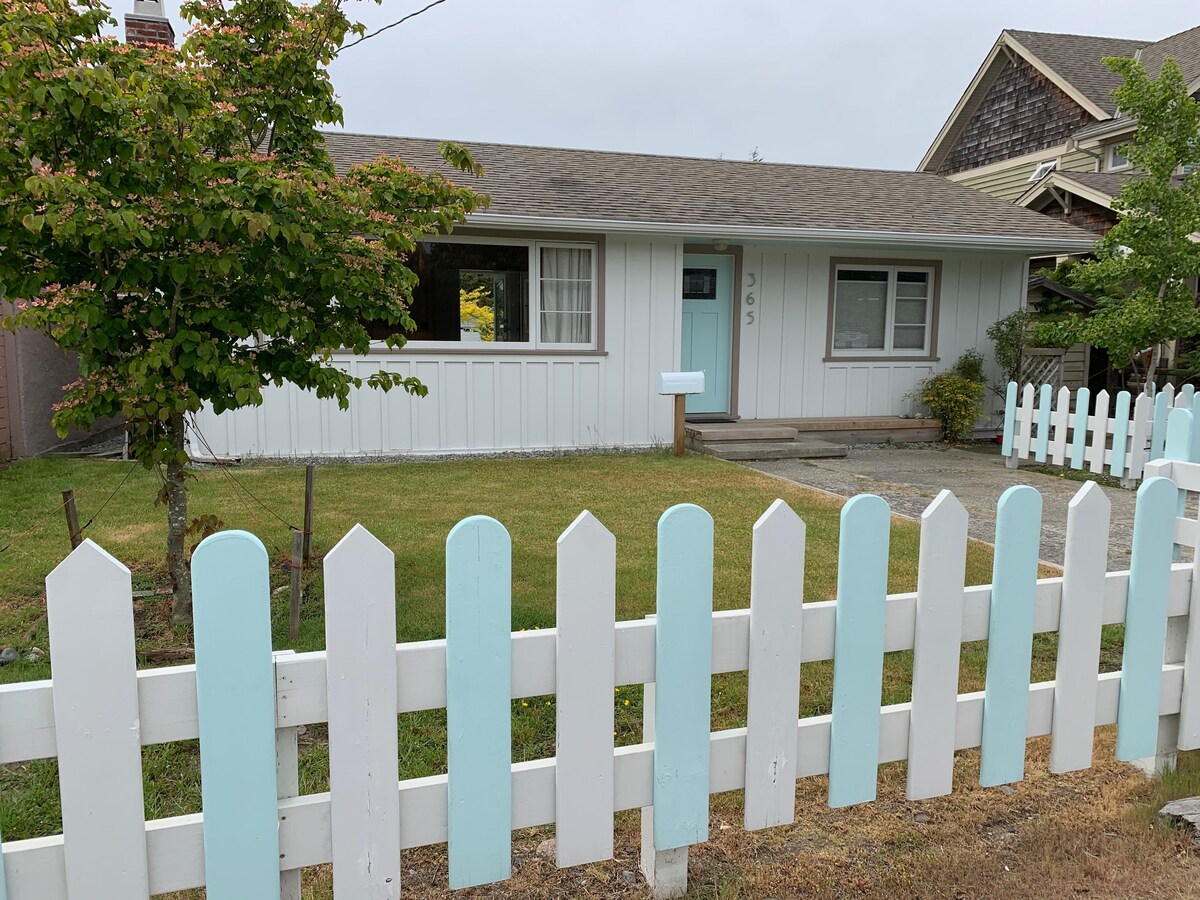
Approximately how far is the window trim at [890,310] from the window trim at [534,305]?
3.53m

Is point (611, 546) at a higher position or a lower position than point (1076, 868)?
higher

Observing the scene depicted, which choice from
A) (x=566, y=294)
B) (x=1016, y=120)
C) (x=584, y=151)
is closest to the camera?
(x=566, y=294)

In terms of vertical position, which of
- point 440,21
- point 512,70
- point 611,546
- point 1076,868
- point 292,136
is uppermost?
point 512,70

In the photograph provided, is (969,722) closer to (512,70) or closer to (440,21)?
(440,21)

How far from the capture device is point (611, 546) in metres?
1.88

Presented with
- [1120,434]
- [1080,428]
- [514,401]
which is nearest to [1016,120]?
[1080,428]

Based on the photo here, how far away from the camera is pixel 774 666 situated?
2082mm

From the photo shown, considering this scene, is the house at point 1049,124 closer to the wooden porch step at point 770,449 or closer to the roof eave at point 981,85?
the roof eave at point 981,85

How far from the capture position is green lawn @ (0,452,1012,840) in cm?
291

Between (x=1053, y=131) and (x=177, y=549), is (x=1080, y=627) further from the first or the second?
(x=1053, y=131)

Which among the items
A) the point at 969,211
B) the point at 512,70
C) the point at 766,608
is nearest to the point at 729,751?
the point at 766,608

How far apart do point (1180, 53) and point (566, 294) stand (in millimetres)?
17970

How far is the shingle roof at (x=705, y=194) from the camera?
413 inches

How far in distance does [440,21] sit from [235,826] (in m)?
3.55
